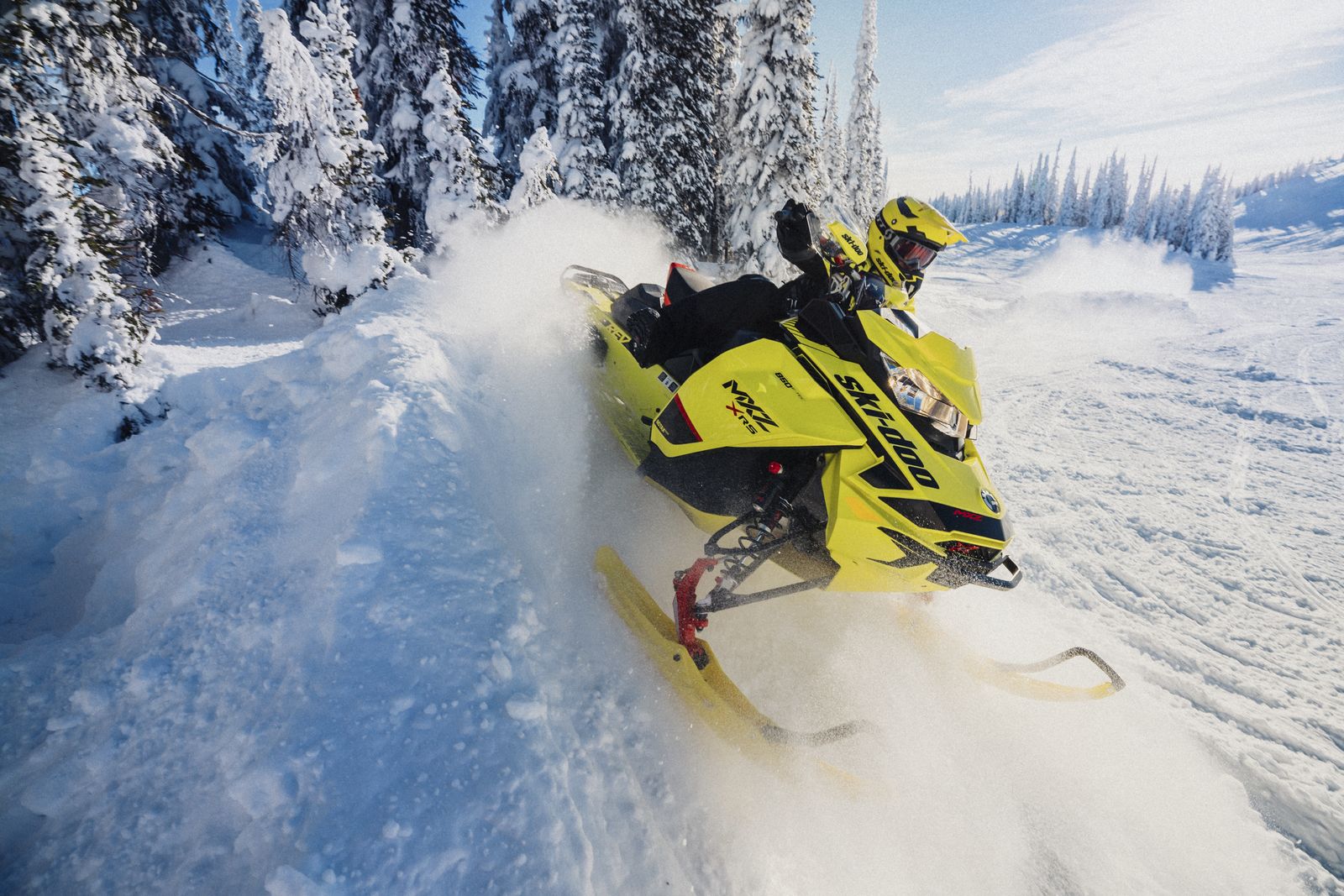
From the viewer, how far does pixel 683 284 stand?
4027 millimetres

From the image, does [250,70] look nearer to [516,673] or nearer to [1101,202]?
[516,673]

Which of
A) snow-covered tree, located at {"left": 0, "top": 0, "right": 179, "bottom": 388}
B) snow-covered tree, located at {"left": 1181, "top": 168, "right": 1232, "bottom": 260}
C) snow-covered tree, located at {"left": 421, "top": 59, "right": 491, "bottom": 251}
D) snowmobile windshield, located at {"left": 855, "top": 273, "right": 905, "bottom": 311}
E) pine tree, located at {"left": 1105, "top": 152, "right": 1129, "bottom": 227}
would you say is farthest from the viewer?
pine tree, located at {"left": 1105, "top": 152, "right": 1129, "bottom": 227}

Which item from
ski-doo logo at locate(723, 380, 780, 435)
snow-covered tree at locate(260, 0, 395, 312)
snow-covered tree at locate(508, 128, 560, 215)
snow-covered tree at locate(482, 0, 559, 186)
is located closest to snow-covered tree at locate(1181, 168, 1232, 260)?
snow-covered tree at locate(482, 0, 559, 186)

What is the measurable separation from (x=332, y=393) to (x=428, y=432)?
0.88 metres

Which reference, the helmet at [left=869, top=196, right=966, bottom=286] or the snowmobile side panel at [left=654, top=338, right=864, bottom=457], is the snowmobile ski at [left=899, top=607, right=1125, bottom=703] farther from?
the helmet at [left=869, top=196, right=966, bottom=286]

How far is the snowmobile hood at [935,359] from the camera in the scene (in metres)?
2.55

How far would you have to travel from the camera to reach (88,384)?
5.49m

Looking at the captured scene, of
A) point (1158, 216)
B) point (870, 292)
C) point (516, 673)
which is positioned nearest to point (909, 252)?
point (870, 292)

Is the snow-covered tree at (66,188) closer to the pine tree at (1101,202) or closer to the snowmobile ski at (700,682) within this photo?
the snowmobile ski at (700,682)

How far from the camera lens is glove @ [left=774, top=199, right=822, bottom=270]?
10.6ft

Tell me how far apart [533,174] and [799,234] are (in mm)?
10000

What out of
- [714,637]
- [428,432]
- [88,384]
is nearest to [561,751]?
[714,637]

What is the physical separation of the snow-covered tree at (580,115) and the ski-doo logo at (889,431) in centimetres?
1331

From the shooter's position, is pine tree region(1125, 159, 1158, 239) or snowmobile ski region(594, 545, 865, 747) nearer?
snowmobile ski region(594, 545, 865, 747)
